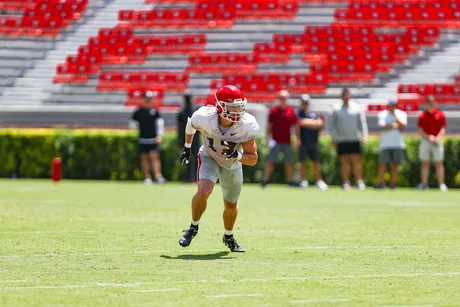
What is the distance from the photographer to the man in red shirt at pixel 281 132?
21.1 m

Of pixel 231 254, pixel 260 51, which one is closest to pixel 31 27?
pixel 260 51

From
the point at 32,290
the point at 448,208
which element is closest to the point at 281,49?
the point at 448,208

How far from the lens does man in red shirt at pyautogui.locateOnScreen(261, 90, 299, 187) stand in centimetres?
2114

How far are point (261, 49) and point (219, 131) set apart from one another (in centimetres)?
2331

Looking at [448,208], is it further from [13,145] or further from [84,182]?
[13,145]

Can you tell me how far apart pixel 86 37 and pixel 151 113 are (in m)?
14.4

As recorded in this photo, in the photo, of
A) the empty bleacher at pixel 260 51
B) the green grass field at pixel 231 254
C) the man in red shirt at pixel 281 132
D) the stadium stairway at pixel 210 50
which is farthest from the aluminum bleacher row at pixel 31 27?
the green grass field at pixel 231 254

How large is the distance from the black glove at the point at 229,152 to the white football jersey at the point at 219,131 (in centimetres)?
3

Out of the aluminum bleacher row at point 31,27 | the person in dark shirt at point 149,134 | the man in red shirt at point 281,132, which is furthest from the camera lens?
the aluminum bleacher row at point 31,27

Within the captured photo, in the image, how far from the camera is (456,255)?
31.1ft

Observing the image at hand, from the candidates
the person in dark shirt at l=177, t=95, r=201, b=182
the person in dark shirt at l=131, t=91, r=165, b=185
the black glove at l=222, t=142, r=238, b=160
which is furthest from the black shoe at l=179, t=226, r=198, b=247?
the person in dark shirt at l=177, t=95, r=201, b=182

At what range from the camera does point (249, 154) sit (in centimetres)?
949

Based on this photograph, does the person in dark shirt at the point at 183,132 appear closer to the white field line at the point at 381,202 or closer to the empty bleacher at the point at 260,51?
the white field line at the point at 381,202

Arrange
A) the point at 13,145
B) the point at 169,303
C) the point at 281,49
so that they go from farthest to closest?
the point at 281,49, the point at 13,145, the point at 169,303
